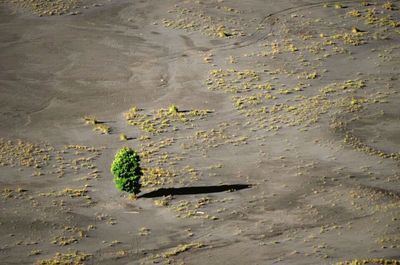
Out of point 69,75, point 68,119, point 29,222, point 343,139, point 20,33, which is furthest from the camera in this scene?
point 20,33

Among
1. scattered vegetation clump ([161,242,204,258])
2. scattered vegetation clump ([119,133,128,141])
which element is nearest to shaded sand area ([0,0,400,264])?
scattered vegetation clump ([161,242,204,258])

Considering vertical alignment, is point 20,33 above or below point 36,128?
above

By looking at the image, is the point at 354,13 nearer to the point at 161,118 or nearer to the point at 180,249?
the point at 161,118

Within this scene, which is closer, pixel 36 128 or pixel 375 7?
pixel 36 128

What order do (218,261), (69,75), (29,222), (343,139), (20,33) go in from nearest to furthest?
(218,261), (29,222), (343,139), (69,75), (20,33)

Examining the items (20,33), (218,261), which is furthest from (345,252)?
(20,33)

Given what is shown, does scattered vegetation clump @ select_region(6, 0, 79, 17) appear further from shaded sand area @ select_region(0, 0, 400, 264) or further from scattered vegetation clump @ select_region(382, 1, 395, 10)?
scattered vegetation clump @ select_region(382, 1, 395, 10)

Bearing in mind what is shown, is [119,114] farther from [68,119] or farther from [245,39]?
[245,39]
